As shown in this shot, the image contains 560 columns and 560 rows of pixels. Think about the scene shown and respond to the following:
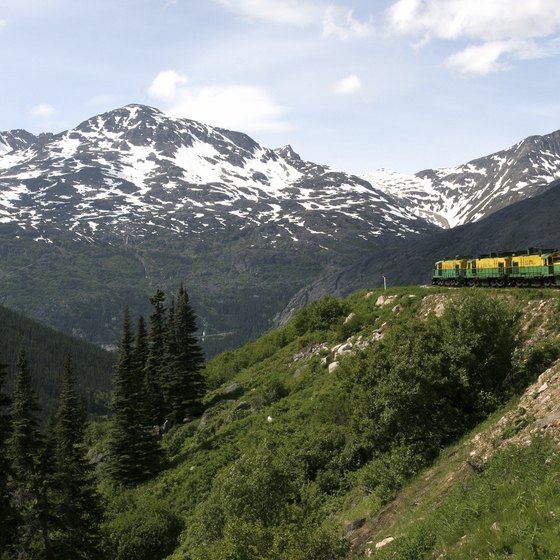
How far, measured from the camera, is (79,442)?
6222 cm

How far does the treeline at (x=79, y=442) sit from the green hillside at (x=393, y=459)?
4190 mm

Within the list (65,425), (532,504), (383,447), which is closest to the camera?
(532,504)

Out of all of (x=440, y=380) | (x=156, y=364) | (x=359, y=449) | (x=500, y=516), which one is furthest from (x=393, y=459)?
(x=156, y=364)

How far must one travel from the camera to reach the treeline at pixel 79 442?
38.3 m

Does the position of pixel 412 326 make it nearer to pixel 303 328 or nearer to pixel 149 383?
pixel 303 328

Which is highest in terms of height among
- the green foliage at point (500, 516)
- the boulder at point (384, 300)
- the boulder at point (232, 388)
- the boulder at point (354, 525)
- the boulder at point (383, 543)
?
the boulder at point (384, 300)

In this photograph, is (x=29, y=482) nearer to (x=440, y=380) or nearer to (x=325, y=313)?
(x=440, y=380)

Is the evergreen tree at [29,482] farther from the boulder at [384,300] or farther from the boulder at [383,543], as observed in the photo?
the boulder at [384,300]

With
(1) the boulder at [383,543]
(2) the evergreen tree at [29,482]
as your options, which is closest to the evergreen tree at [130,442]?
(2) the evergreen tree at [29,482]

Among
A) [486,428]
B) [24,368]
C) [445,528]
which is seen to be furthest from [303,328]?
[445,528]

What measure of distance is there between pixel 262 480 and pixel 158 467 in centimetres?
3581

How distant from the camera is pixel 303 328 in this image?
259 ft

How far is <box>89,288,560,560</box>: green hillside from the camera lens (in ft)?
63.3

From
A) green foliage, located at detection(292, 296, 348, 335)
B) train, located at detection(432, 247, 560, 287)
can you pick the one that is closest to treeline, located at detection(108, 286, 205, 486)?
green foliage, located at detection(292, 296, 348, 335)
